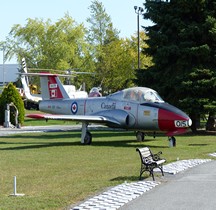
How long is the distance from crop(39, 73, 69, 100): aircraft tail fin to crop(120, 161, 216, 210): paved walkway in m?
15.8

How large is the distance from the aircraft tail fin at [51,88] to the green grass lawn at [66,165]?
2445 mm

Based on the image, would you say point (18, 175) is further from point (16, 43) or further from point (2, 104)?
point (16, 43)

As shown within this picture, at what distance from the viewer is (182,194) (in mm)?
12102

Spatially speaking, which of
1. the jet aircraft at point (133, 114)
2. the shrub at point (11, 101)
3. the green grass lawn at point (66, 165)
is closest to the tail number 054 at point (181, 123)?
the jet aircraft at point (133, 114)

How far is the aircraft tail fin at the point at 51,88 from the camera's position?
100ft

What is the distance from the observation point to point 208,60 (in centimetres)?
3388

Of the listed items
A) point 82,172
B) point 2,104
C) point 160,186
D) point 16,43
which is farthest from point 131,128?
point 16,43

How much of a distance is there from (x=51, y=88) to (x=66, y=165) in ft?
43.4

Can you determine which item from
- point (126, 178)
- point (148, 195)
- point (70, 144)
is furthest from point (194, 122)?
point (148, 195)

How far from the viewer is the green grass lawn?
12.1 meters

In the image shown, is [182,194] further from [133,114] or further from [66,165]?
[133,114]

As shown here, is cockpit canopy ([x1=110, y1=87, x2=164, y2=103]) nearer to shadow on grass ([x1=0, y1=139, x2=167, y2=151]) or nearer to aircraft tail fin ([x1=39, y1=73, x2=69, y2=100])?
shadow on grass ([x1=0, y1=139, x2=167, y2=151])

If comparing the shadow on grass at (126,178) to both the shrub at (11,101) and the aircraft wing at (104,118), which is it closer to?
the aircraft wing at (104,118)

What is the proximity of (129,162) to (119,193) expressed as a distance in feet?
21.4
